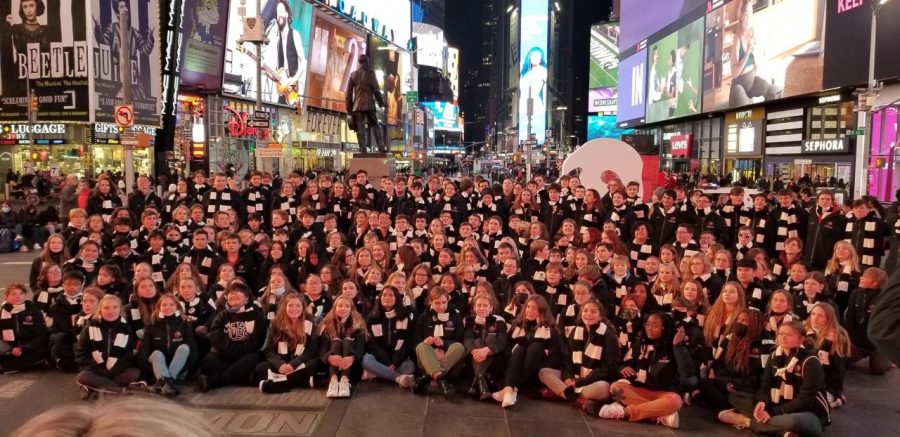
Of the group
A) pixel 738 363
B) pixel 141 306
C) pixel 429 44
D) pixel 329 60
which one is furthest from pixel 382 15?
pixel 429 44

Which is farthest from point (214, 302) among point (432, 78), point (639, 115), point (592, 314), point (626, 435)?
point (432, 78)

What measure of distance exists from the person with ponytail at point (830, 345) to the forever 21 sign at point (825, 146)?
970 inches

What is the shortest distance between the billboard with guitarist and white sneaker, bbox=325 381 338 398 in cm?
3092

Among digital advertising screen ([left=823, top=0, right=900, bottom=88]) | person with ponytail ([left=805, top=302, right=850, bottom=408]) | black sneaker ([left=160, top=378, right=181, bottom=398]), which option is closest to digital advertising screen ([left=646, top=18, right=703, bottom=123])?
digital advertising screen ([left=823, top=0, right=900, bottom=88])

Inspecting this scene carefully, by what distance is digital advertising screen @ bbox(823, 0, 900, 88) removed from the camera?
23.2 m

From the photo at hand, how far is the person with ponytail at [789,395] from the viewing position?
19.2 ft

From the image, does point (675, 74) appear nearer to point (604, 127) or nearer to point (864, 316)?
point (604, 127)

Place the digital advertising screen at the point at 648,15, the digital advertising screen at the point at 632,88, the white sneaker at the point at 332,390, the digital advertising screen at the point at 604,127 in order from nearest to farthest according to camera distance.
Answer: the white sneaker at the point at 332,390 → the digital advertising screen at the point at 648,15 → the digital advertising screen at the point at 632,88 → the digital advertising screen at the point at 604,127

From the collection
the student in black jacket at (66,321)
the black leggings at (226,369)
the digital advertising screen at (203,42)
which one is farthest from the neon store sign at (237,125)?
the black leggings at (226,369)

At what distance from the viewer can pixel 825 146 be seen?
29.0 metres

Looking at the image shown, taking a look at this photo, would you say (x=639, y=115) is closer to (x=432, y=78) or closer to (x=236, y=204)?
(x=236, y=204)

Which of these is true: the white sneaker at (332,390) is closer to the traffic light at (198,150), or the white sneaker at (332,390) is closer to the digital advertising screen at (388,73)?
the traffic light at (198,150)

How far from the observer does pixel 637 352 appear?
6.88 metres

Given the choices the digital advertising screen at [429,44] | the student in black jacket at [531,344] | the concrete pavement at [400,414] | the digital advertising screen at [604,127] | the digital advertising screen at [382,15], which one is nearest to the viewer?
the concrete pavement at [400,414]
